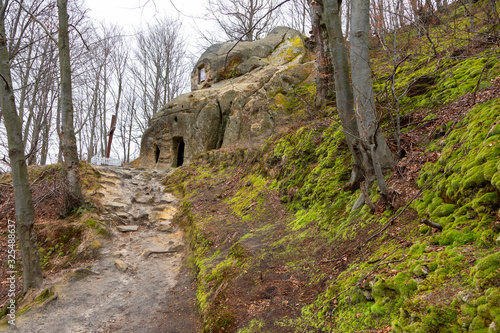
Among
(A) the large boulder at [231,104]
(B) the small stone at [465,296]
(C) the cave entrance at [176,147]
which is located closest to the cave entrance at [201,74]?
(A) the large boulder at [231,104]

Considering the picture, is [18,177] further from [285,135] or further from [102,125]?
[102,125]

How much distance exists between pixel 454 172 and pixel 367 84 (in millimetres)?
1844

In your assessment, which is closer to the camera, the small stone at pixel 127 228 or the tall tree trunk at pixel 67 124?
the tall tree trunk at pixel 67 124

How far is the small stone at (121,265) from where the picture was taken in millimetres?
6361

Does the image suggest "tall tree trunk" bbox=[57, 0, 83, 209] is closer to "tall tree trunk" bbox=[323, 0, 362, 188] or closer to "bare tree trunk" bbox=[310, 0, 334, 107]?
"bare tree trunk" bbox=[310, 0, 334, 107]

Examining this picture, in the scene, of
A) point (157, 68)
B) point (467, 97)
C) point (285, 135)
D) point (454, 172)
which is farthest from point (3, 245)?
point (157, 68)

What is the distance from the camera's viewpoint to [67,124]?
26.8 feet

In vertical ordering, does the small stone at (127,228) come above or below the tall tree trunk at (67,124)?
below

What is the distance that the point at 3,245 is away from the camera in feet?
23.0

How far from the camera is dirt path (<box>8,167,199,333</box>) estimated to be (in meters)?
4.45

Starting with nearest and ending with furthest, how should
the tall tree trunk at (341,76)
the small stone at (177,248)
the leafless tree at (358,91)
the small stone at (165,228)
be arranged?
the leafless tree at (358,91)
the tall tree trunk at (341,76)
the small stone at (177,248)
the small stone at (165,228)

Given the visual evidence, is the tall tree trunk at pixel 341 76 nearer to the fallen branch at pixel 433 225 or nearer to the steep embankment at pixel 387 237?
the steep embankment at pixel 387 237

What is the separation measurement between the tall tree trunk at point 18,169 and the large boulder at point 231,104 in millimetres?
8477

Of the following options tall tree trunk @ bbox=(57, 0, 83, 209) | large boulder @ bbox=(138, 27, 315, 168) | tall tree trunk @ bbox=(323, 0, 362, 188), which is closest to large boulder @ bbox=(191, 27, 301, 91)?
large boulder @ bbox=(138, 27, 315, 168)
